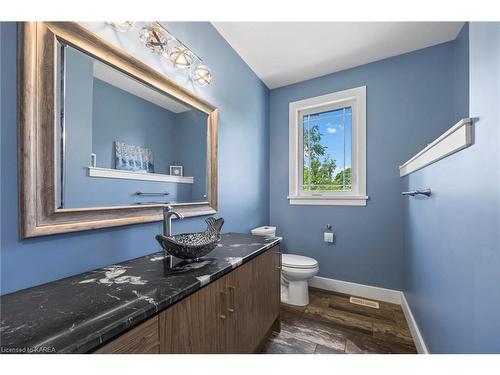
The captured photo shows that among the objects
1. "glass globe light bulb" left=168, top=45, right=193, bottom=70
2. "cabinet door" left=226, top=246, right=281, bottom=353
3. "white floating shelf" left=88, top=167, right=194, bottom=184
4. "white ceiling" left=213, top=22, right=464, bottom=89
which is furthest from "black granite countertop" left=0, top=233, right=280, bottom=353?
"white ceiling" left=213, top=22, right=464, bottom=89

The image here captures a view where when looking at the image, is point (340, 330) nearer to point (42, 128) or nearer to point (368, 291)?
point (368, 291)

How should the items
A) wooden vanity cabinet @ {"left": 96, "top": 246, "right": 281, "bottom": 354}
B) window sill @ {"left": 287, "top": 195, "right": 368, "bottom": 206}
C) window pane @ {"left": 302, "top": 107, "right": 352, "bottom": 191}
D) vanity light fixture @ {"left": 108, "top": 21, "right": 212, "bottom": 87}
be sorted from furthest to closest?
window pane @ {"left": 302, "top": 107, "right": 352, "bottom": 191} → window sill @ {"left": 287, "top": 195, "right": 368, "bottom": 206} → vanity light fixture @ {"left": 108, "top": 21, "right": 212, "bottom": 87} → wooden vanity cabinet @ {"left": 96, "top": 246, "right": 281, "bottom": 354}

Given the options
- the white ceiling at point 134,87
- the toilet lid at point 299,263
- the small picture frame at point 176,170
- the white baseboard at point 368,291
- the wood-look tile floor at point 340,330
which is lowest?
the wood-look tile floor at point 340,330

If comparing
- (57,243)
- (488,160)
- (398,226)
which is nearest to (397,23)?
(488,160)

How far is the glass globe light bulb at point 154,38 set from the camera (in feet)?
3.72

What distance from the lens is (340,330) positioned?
64.6 inches

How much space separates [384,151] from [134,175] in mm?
2293

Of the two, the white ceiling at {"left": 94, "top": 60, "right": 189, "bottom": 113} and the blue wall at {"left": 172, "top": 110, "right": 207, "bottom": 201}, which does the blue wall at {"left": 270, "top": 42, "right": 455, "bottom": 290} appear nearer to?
the blue wall at {"left": 172, "top": 110, "right": 207, "bottom": 201}

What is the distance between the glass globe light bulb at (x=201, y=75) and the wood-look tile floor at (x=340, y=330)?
6.41 feet

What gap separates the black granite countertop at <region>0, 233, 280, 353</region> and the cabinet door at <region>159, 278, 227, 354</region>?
43 mm

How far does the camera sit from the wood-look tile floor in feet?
4.74

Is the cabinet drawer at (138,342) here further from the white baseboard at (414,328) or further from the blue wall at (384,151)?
the blue wall at (384,151)

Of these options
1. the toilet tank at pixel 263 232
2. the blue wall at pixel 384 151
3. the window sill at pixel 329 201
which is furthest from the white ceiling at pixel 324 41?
the toilet tank at pixel 263 232
